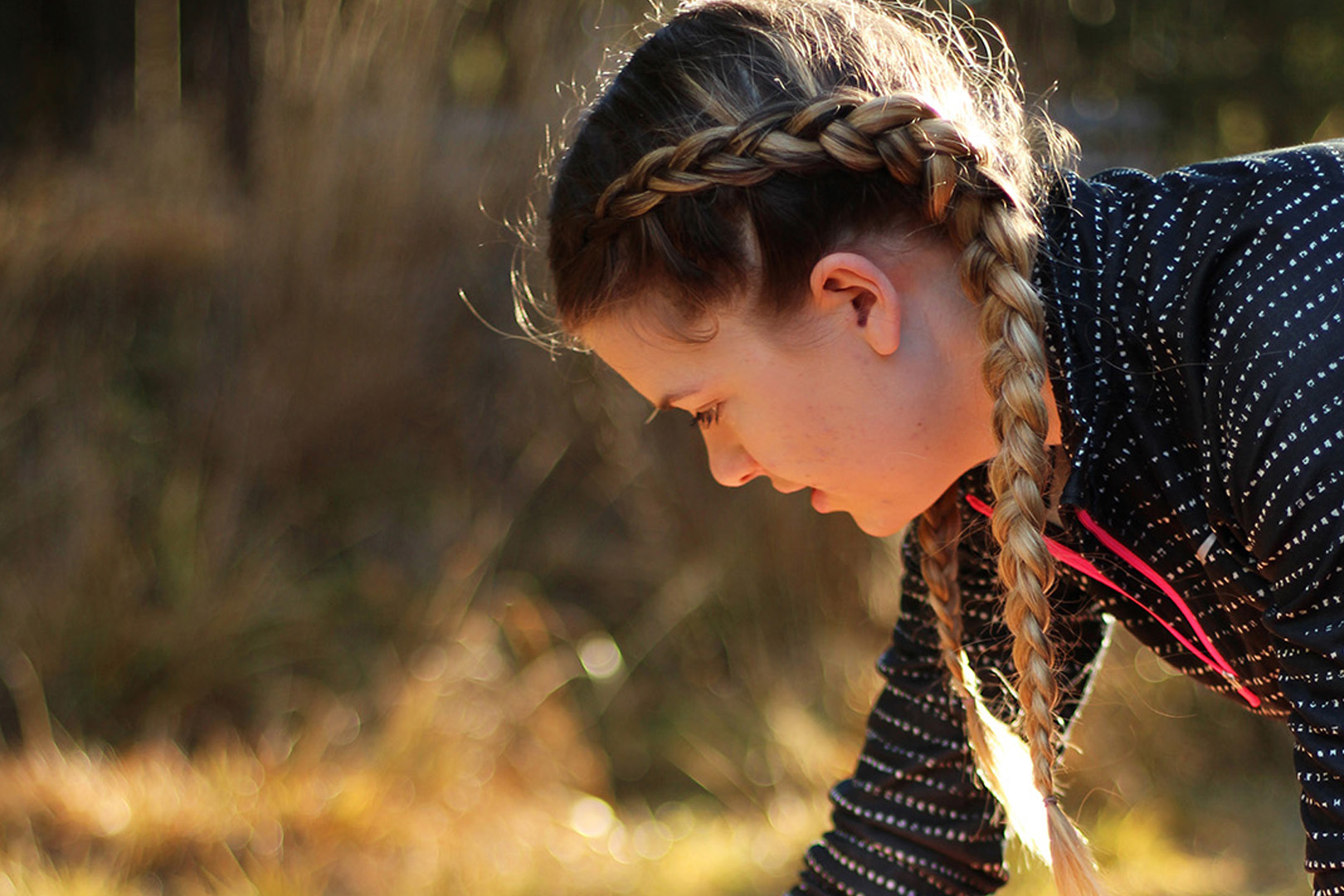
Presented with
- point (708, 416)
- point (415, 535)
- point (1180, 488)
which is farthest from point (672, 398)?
point (415, 535)

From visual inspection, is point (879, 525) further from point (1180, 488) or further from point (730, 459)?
→ point (1180, 488)

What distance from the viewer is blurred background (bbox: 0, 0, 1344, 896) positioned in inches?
88.7

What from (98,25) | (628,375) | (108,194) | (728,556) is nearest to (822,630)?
(728,556)

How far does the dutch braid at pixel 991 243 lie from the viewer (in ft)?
3.37

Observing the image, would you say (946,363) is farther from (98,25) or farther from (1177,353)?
(98,25)

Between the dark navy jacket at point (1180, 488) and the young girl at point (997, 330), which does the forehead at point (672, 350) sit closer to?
the young girl at point (997, 330)

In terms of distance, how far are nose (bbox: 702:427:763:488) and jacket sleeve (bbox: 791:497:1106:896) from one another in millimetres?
230

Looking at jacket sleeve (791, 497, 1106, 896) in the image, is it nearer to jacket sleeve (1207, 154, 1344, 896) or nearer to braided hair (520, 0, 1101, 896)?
braided hair (520, 0, 1101, 896)

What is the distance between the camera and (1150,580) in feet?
3.95

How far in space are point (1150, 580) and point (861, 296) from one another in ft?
1.23

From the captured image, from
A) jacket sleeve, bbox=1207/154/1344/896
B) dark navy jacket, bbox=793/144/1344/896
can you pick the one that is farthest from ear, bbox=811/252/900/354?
jacket sleeve, bbox=1207/154/1344/896

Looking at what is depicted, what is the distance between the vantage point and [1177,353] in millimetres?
1025

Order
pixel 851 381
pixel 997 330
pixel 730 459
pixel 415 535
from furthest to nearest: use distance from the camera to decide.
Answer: pixel 415 535 < pixel 730 459 < pixel 851 381 < pixel 997 330

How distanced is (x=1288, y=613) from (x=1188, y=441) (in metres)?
0.20
